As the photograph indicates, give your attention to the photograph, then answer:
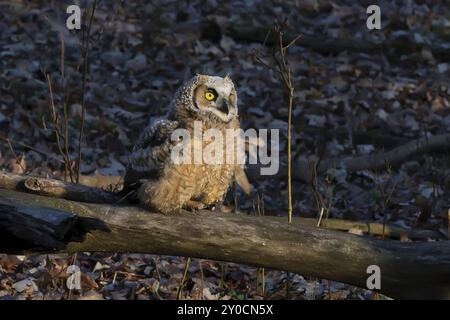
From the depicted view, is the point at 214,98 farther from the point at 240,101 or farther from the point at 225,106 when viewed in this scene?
the point at 240,101

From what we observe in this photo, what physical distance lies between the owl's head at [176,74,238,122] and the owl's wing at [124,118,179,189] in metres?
0.19

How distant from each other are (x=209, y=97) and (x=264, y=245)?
1.13 m

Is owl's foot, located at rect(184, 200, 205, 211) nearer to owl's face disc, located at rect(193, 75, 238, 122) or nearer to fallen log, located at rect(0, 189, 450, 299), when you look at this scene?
fallen log, located at rect(0, 189, 450, 299)

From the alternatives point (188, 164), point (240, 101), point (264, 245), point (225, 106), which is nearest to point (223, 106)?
point (225, 106)

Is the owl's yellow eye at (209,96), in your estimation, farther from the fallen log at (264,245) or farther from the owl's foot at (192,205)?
the fallen log at (264,245)

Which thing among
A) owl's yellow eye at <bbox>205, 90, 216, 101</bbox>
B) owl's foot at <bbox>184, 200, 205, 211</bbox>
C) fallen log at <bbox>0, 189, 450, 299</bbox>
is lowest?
fallen log at <bbox>0, 189, 450, 299</bbox>

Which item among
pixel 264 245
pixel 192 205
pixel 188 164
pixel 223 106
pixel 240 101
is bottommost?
pixel 264 245

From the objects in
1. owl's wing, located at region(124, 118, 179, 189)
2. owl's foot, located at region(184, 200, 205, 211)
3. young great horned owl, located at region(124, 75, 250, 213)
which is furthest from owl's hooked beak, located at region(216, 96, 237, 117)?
owl's foot, located at region(184, 200, 205, 211)

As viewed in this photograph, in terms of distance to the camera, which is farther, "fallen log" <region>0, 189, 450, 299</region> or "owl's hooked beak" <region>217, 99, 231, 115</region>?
"owl's hooked beak" <region>217, 99, 231, 115</region>

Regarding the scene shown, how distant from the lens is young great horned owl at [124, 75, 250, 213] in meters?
5.18

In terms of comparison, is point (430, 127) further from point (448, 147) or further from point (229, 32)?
point (229, 32)

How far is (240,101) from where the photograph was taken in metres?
11.5

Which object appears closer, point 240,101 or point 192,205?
point 192,205
